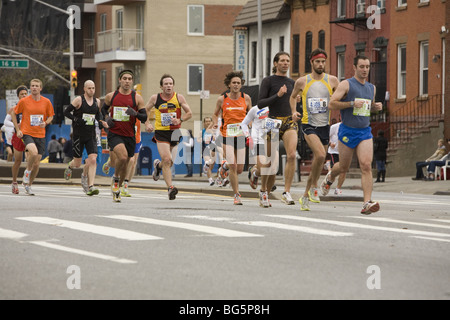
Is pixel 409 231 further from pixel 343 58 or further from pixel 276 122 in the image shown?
pixel 343 58

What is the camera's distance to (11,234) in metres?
11.6

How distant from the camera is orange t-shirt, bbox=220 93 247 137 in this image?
17.7 metres

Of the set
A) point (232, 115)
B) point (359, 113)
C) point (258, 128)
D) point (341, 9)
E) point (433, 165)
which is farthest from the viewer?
point (341, 9)

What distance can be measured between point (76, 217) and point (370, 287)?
6.09 meters

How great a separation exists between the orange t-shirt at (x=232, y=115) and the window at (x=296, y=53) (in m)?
32.2

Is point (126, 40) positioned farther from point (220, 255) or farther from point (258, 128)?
point (220, 255)

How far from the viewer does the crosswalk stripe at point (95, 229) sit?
11281mm

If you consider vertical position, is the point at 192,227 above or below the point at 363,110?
below

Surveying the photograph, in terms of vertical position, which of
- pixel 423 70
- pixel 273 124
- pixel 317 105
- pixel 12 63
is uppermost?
pixel 12 63

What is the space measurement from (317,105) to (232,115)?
1.90 m

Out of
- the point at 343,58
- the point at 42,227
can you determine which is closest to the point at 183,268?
the point at 42,227

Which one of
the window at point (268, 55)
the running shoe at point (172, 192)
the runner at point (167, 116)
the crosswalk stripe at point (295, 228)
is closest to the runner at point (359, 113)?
the crosswalk stripe at point (295, 228)

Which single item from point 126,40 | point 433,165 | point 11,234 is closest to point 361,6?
point 433,165

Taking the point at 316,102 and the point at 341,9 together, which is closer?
the point at 316,102
